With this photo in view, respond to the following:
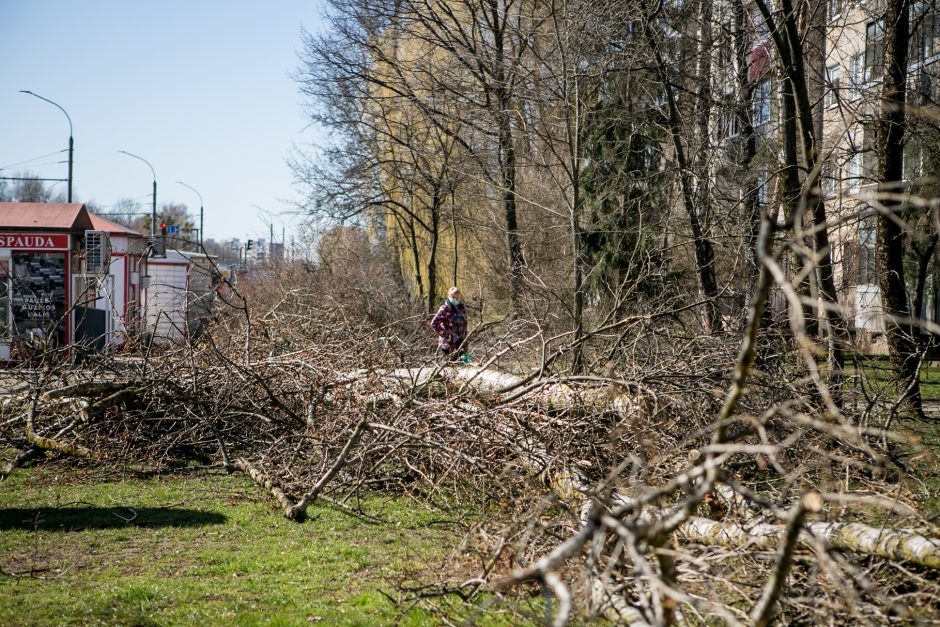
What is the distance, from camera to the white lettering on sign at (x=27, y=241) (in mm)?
19781

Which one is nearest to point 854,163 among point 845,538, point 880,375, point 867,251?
point 867,251

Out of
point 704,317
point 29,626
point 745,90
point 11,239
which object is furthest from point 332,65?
point 29,626

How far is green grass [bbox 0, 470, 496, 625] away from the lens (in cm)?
528

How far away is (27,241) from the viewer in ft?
65.2

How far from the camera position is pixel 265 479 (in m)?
8.86

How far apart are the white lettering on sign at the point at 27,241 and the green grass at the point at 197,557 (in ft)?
39.5

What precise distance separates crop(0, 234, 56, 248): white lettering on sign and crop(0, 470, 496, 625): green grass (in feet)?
39.5

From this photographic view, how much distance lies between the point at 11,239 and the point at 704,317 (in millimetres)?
15381

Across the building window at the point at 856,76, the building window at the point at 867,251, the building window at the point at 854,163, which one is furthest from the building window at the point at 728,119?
the building window at the point at 867,251

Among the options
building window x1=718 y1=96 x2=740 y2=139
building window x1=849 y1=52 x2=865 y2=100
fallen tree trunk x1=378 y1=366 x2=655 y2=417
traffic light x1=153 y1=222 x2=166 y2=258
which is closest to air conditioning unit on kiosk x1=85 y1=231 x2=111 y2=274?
traffic light x1=153 y1=222 x2=166 y2=258

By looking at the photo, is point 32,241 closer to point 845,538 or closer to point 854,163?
point 854,163

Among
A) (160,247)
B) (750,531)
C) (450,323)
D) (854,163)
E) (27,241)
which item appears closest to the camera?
(750,531)

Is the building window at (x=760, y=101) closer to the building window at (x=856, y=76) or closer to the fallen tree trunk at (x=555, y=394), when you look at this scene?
the building window at (x=856, y=76)

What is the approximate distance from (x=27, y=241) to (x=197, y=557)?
621 inches
